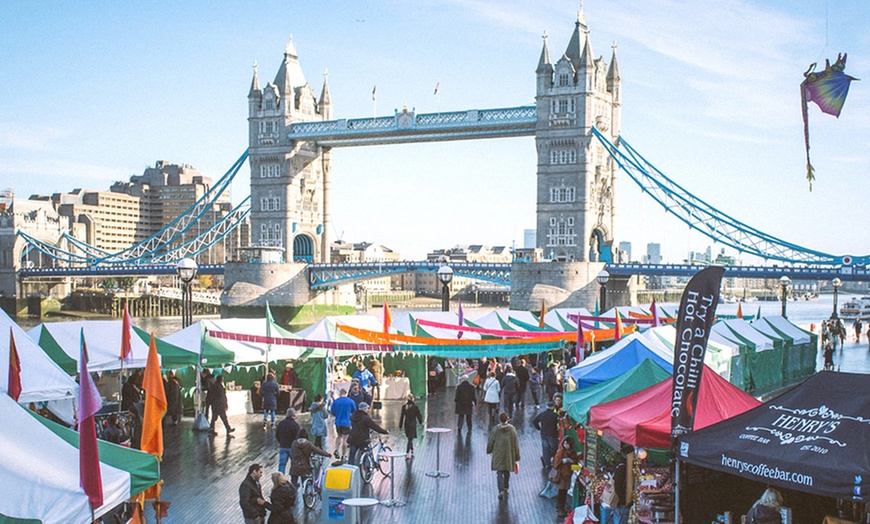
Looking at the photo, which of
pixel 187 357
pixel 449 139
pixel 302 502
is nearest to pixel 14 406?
A: pixel 302 502

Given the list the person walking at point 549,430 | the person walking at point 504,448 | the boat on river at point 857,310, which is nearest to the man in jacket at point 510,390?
the person walking at point 549,430

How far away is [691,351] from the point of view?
986 centimetres

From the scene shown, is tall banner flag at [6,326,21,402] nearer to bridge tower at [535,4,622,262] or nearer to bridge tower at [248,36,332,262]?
bridge tower at [535,4,622,262]

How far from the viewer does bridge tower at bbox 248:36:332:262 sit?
287 feet

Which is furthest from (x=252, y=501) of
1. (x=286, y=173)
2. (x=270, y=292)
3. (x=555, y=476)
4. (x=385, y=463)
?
(x=286, y=173)

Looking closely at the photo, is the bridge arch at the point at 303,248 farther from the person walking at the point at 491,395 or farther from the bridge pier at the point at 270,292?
the person walking at the point at 491,395

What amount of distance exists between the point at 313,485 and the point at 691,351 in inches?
283

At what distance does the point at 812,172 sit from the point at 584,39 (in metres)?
66.6

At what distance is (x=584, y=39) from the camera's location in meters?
75.9

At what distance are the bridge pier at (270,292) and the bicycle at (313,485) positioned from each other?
215 feet

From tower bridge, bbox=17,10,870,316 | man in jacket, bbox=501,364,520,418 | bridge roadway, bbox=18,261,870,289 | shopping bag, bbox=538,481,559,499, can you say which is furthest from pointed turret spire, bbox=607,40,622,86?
shopping bag, bbox=538,481,559,499

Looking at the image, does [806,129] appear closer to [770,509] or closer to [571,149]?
[770,509]

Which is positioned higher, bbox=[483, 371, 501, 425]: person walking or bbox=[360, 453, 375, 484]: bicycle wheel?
bbox=[483, 371, 501, 425]: person walking

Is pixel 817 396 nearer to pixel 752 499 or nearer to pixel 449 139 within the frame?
pixel 752 499
